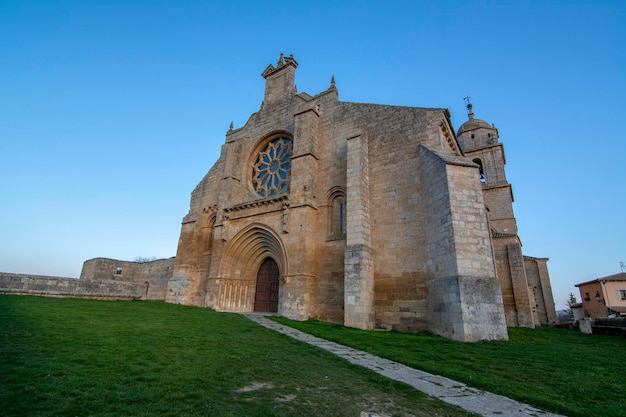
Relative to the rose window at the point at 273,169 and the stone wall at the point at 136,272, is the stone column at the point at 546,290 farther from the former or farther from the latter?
the stone wall at the point at 136,272

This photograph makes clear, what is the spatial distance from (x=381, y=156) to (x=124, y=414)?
1193 cm

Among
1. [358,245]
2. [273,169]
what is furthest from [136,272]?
[358,245]

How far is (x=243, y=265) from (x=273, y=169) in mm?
5328

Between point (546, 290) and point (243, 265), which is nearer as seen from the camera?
point (243, 265)

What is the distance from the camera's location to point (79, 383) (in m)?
3.13

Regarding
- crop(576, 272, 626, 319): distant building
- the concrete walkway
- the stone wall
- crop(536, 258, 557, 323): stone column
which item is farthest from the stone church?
crop(576, 272, 626, 319): distant building

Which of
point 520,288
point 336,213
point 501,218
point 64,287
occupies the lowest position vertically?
point 64,287

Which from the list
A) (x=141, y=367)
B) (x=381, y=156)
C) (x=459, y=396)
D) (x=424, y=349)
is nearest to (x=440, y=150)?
(x=381, y=156)

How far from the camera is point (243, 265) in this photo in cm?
1543

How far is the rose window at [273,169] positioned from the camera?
16141 mm

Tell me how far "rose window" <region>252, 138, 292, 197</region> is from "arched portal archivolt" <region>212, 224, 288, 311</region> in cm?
256

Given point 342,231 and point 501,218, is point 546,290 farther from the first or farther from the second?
point 342,231

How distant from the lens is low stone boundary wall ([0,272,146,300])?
11.3m

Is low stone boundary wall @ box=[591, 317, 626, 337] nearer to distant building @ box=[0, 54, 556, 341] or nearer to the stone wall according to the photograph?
distant building @ box=[0, 54, 556, 341]
